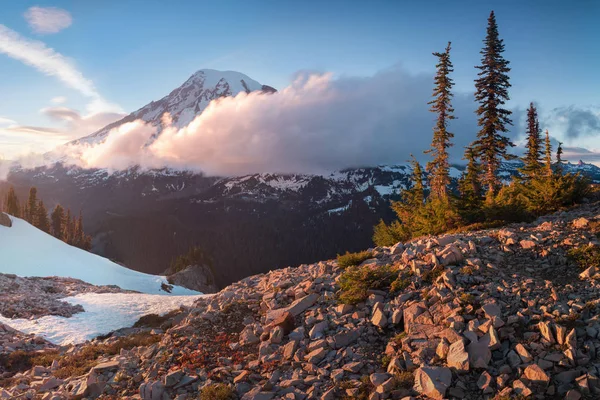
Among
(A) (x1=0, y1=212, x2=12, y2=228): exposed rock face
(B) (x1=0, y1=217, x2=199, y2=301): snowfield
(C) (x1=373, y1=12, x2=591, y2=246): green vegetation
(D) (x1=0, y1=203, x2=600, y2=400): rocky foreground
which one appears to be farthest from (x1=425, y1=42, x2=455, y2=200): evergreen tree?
(A) (x1=0, y1=212, x2=12, y2=228): exposed rock face

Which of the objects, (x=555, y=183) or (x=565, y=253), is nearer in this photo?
(x=565, y=253)

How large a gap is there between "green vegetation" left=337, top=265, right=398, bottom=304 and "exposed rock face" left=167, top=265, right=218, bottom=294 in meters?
82.4

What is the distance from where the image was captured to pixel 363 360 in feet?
29.4

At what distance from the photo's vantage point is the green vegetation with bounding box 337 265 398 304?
441 inches

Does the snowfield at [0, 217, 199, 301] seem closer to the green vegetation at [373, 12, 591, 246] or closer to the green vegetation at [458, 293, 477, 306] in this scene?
the green vegetation at [373, 12, 591, 246]

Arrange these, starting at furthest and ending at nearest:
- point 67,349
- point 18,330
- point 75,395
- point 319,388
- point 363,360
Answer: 1. point 18,330
2. point 67,349
3. point 75,395
4. point 363,360
5. point 319,388

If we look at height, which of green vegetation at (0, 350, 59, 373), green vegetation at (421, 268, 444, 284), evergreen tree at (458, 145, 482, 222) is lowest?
green vegetation at (0, 350, 59, 373)

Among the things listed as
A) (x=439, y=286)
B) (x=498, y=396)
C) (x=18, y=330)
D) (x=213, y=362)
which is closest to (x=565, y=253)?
(x=439, y=286)

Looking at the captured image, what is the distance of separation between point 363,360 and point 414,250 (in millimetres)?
5081

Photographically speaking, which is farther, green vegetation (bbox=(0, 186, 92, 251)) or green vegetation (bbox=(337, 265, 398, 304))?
green vegetation (bbox=(0, 186, 92, 251))

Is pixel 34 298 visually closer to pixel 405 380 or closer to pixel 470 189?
pixel 405 380

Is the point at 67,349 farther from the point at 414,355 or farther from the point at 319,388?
the point at 414,355

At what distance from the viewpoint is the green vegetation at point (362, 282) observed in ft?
36.8

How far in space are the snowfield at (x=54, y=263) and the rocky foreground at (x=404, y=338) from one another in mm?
46690
